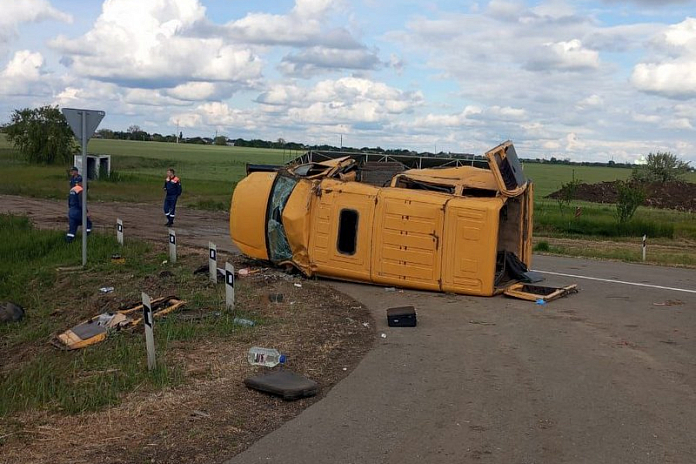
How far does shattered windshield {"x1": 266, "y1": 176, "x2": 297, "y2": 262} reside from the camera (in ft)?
49.4

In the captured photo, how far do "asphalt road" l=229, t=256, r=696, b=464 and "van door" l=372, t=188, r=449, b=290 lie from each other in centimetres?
96

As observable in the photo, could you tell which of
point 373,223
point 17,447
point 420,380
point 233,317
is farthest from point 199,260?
point 17,447

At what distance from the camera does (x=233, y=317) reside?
1092cm

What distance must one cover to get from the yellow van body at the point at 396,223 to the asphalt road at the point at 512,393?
101cm

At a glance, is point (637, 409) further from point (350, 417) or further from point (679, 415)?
point (350, 417)

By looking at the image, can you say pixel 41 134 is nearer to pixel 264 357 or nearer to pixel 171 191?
pixel 171 191

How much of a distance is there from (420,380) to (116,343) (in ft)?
13.3

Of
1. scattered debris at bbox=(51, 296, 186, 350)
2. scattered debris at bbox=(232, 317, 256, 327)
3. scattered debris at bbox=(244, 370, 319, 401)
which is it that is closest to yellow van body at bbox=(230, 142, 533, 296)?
scattered debris at bbox=(51, 296, 186, 350)

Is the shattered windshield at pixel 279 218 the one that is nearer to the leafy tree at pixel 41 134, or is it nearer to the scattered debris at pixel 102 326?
the scattered debris at pixel 102 326

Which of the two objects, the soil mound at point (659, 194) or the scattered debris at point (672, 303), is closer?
the scattered debris at point (672, 303)

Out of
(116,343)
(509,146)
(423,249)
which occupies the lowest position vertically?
(116,343)

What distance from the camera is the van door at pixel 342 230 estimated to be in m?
14.2

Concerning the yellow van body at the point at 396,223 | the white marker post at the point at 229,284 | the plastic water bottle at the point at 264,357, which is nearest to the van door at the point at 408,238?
the yellow van body at the point at 396,223

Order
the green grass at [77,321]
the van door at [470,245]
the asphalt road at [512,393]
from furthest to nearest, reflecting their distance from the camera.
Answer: the van door at [470,245] < the green grass at [77,321] < the asphalt road at [512,393]
